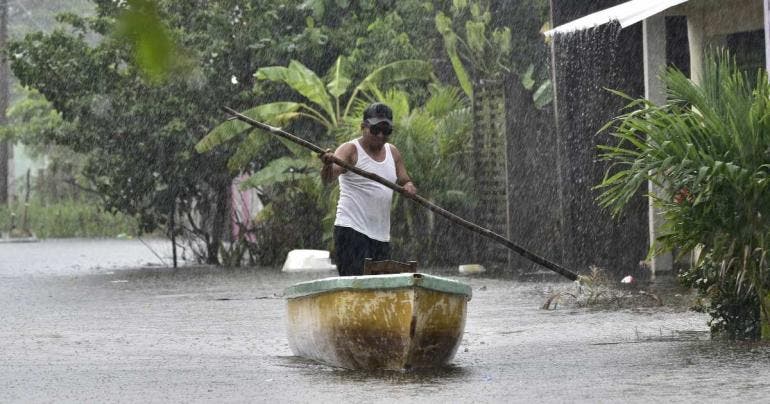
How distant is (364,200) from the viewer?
10273 mm

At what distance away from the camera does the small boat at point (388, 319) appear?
8.75 metres

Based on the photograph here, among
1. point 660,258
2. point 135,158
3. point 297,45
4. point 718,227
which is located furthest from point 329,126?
point 718,227

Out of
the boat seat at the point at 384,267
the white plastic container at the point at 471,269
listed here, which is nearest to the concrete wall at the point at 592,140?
the white plastic container at the point at 471,269

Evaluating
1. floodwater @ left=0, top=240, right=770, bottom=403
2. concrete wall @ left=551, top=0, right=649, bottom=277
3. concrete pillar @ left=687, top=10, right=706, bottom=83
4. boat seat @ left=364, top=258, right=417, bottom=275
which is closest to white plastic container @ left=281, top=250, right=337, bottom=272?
floodwater @ left=0, top=240, right=770, bottom=403

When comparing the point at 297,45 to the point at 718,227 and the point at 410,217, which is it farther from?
the point at 718,227

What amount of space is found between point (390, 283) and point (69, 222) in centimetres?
3982

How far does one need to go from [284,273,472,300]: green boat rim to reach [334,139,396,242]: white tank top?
41.3 inches

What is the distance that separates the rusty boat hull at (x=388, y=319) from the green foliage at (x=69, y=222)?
3749 cm

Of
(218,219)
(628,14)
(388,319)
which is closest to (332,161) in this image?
(388,319)

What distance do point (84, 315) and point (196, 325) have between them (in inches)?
74.0

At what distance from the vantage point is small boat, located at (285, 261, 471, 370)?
8.75m

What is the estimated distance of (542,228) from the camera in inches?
807

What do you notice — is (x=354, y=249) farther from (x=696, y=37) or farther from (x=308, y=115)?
(x=308, y=115)

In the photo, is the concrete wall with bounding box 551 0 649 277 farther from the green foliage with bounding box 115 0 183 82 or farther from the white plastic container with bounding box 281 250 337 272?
the green foliage with bounding box 115 0 183 82
